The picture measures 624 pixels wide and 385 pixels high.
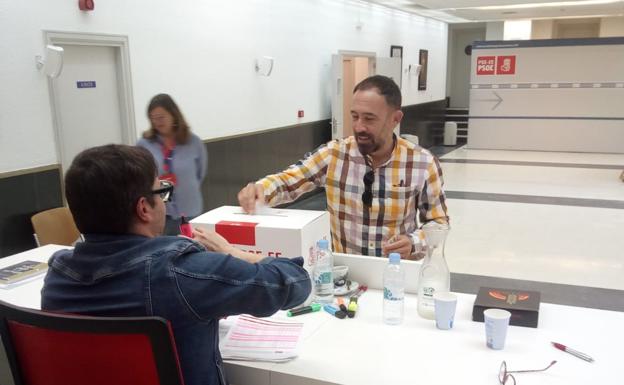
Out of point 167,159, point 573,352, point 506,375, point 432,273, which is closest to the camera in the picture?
point 506,375

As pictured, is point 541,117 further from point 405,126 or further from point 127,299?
point 127,299

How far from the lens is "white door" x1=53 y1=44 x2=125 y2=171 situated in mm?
A: 4082

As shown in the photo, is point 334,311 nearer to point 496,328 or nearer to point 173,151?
point 496,328

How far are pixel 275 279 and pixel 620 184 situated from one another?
810 cm

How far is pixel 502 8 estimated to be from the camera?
1005cm

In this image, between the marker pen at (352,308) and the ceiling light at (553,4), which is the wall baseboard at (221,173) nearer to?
the ceiling light at (553,4)

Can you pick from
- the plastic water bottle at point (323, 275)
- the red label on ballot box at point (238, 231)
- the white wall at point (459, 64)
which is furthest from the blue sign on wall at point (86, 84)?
the white wall at point (459, 64)

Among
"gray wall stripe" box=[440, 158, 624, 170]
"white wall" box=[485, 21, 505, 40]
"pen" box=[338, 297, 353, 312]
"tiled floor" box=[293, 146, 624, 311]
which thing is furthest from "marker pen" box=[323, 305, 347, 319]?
"white wall" box=[485, 21, 505, 40]

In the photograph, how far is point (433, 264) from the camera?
6.28ft

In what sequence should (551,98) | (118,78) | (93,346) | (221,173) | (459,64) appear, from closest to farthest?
1. (93,346)
2. (118,78)
3. (221,173)
4. (551,98)
5. (459,64)

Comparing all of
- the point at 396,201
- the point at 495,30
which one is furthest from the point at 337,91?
the point at 495,30

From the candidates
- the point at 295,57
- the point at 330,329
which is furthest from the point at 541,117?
the point at 330,329

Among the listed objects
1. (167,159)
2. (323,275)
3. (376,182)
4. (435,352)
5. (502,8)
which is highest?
(502,8)

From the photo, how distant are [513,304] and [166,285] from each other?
1.21 m
